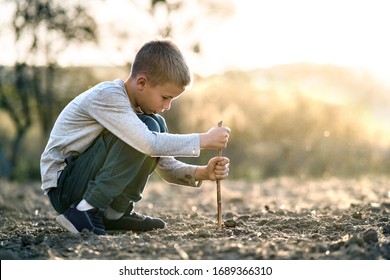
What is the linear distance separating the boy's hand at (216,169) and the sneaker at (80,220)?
2.15 feet

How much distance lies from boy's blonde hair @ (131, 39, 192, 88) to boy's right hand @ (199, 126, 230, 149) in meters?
0.34

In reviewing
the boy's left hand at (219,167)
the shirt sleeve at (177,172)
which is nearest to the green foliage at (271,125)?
the shirt sleeve at (177,172)

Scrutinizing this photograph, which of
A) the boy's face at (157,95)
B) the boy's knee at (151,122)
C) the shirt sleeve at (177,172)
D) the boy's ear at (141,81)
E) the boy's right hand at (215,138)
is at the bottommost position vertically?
the shirt sleeve at (177,172)

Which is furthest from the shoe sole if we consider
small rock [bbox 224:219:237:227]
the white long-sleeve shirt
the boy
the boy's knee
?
small rock [bbox 224:219:237:227]

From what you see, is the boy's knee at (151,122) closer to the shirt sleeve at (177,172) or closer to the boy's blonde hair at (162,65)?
the boy's blonde hair at (162,65)

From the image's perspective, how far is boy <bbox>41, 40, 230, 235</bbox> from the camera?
128 inches

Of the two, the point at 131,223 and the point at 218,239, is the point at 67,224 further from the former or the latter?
the point at 218,239

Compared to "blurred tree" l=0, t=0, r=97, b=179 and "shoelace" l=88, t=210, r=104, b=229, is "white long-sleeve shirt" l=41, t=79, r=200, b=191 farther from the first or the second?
"blurred tree" l=0, t=0, r=97, b=179

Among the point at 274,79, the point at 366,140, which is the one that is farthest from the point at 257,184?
the point at 274,79

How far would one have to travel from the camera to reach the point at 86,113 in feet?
11.3

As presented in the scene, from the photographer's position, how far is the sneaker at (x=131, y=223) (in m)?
3.53

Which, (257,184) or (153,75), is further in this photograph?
(257,184)

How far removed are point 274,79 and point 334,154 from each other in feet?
15.7
